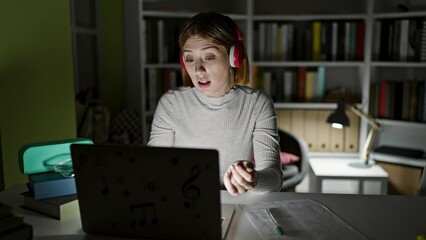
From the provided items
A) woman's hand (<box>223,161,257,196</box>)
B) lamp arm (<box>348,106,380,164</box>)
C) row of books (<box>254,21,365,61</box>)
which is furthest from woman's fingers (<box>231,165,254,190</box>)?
row of books (<box>254,21,365,61</box>)

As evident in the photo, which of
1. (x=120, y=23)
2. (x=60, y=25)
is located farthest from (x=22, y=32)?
(x=120, y=23)

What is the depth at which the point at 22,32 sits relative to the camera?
5.72ft

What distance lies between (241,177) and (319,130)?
220 centimetres

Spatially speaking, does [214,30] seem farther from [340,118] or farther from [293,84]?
[293,84]

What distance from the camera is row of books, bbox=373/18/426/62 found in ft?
9.50

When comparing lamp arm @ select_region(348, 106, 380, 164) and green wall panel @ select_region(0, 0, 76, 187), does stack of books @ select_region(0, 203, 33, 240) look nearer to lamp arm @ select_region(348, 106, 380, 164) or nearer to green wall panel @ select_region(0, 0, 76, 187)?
A: green wall panel @ select_region(0, 0, 76, 187)

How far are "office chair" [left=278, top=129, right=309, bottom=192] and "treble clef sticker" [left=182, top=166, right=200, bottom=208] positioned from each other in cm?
161

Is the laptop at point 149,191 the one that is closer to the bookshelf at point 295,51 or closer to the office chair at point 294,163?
the office chair at point 294,163

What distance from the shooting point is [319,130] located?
3166 mm

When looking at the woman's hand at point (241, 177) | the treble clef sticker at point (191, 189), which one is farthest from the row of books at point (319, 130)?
the treble clef sticker at point (191, 189)

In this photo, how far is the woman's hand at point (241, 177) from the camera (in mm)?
1072

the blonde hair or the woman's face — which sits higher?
the blonde hair

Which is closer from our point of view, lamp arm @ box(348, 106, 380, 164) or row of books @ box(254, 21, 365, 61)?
lamp arm @ box(348, 106, 380, 164)

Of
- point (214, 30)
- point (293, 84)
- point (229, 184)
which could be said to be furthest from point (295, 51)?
point (229, 184)
